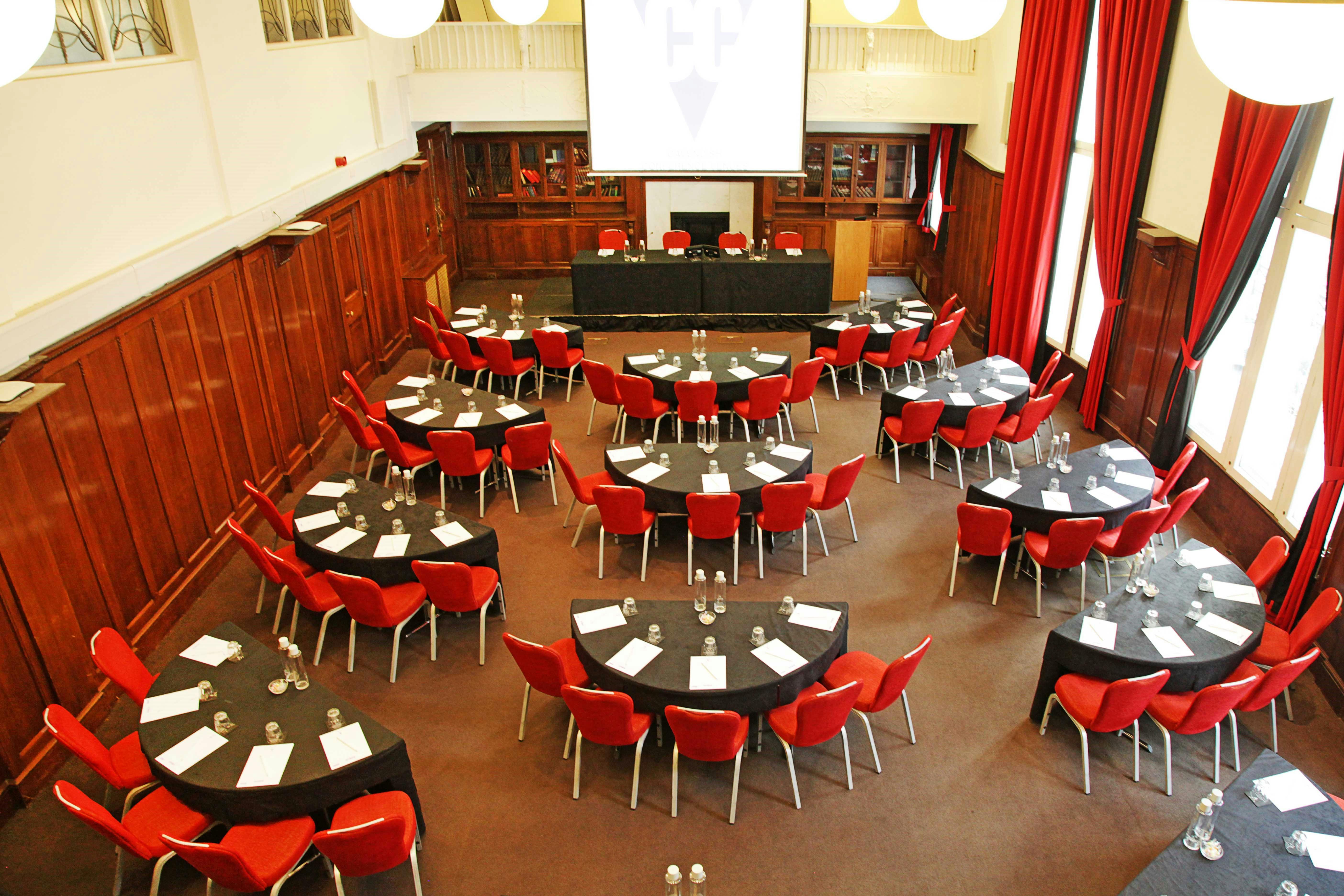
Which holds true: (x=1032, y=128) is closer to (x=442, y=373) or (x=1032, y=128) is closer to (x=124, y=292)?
(x=442, y=373)

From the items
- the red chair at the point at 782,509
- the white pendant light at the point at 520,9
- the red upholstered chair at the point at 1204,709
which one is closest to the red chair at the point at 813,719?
the red upholstered chair at the point at 1204,709

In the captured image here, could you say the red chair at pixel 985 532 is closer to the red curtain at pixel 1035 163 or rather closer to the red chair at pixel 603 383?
the red chair at pixel 603 383

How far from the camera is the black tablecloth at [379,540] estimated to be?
6012 mm

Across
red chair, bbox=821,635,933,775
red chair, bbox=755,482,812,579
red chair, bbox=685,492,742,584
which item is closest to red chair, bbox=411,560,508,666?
red chair, bbox=685,492,742,584

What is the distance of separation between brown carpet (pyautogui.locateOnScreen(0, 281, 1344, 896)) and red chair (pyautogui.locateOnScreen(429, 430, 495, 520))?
1.12 m

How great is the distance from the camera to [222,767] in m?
4.21

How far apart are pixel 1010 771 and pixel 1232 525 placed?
3440mm

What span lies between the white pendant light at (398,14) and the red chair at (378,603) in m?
3.41

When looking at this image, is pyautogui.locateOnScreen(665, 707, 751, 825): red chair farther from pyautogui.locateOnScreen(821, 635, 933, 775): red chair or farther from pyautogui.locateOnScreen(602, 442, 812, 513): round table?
pyautogui.locateOnScreen(602, 442, 812, 513): round table

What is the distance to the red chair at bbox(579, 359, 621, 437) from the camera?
8.84 metres

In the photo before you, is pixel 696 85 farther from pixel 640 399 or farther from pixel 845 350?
pixel 640 399

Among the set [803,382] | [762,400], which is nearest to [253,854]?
[762,400]

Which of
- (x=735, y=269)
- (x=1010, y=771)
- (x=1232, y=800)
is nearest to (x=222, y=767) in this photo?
(x=1010, y=771)

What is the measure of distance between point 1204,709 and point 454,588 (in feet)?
15.0
